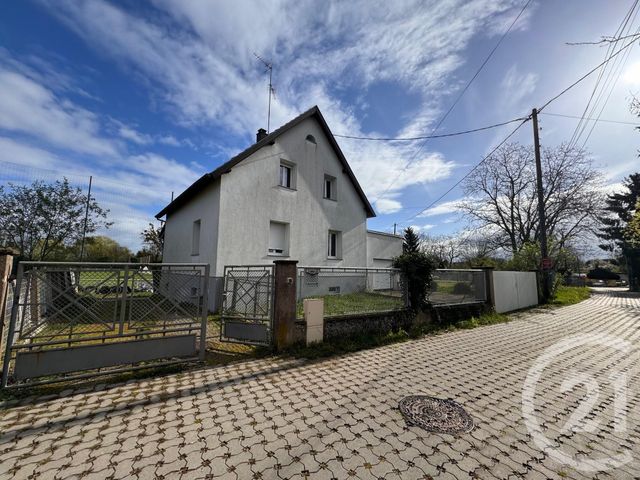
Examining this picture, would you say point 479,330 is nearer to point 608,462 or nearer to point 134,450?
point 608,462

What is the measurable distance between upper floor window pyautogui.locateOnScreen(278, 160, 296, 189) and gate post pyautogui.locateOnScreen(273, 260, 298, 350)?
6811 millimetres

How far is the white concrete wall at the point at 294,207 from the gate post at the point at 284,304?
4.61m

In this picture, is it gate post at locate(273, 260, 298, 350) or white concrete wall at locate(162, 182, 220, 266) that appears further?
white concrete wall at locate(162, 182, 220, 266)

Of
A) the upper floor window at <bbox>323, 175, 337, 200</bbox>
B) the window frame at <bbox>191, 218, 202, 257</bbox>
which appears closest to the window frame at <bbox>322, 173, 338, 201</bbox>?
the upper floor window at <bbox>323, 175, 337, 200</bbox>

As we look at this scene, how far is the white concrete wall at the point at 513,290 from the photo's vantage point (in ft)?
35.0

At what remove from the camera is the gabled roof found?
383 inches

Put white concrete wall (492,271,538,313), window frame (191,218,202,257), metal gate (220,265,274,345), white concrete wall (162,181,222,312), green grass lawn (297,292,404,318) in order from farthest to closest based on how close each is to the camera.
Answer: window frame (191,218,202,257), white concrete wall (492,271,538,313), white concrete wall (162,181,222,312), green grass lawn (297,292,404,318), metal gate (220,265,274,345)

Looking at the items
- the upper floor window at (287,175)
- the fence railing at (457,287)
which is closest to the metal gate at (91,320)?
the fence railing at (457,287)

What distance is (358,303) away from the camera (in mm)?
6641

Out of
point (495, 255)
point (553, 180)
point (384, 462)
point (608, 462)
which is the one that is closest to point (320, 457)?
point (384, 462)

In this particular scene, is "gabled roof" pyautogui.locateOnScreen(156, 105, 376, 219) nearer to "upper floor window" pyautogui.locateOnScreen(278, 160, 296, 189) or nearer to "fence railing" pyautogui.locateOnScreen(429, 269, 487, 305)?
"upper floor window" pyautogui.locateOnScreen(278, 160, 296, 189)

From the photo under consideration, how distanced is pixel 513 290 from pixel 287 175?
1104 cm

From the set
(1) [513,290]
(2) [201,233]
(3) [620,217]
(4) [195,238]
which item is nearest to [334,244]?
(2) [201,233]

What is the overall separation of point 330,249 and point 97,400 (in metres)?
10.7
